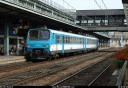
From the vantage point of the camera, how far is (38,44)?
77.0ft

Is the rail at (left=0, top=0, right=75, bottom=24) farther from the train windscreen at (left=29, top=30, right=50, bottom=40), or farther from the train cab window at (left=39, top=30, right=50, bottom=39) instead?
the train cab window at (left=39, top=30, right=50, bottom=39)

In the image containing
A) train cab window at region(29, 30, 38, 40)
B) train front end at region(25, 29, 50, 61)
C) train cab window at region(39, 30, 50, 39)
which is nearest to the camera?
train front end at region(25, 29, 50, 61)

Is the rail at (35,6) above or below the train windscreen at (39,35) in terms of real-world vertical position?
above

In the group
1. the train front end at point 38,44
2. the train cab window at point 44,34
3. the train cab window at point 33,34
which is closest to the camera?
the train front end at point 38,44

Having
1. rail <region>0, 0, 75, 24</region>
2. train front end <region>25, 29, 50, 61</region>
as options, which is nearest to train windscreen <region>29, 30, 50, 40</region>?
train front end <region>25, 29, 50, 61</region>

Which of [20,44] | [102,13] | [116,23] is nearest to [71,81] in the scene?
[20,44]

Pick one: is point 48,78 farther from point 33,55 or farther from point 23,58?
point 23,58

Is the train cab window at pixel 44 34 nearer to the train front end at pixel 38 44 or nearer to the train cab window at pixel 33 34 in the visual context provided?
the train front end at pixel 38 44

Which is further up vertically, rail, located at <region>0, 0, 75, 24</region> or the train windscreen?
rail, located at <region>0, 0, 75, 24</region>

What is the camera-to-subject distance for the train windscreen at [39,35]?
23594mm

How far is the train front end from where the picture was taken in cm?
2328

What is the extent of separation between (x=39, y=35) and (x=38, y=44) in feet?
2.63

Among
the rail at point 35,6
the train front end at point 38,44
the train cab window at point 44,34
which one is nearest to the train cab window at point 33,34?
the train front end at point 38,44

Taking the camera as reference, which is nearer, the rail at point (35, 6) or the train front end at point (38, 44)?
the rail at point (35, 6)
